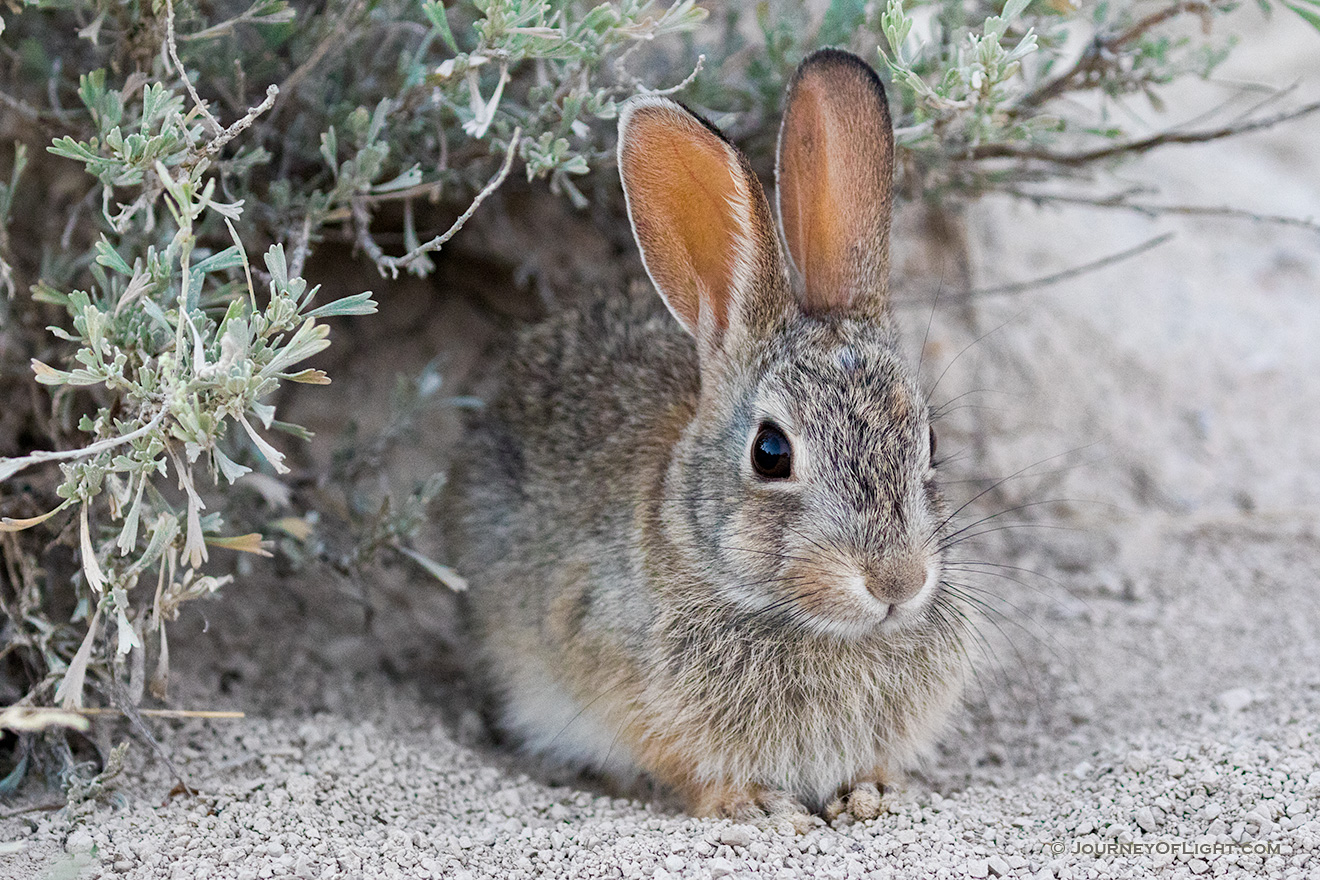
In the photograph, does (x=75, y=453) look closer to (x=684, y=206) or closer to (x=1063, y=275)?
(x=684, y=206)

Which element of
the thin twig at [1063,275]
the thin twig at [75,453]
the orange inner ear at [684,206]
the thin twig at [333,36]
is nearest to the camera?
the thin twig at [75,453]

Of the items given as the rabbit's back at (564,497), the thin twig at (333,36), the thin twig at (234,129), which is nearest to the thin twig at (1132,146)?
the rabbit's back at (564,497)

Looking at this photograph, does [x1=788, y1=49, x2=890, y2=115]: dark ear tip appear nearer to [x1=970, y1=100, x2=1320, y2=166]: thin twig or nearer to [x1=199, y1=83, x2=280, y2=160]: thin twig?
[x1=970, y1=100, x2=1320, y2=166]: thin twig

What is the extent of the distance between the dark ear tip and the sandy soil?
1.72 m

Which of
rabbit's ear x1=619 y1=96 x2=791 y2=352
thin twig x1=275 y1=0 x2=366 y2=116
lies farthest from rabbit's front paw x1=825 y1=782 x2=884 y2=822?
thin twig x1=275 y1=0 x2=366 y2=116

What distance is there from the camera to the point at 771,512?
335 cm

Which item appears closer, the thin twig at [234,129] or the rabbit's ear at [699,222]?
the thin twig at [234,129]

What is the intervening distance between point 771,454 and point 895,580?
55 centimetres

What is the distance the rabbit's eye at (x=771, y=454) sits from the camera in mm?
3391

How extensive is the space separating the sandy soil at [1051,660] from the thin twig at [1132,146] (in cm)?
125

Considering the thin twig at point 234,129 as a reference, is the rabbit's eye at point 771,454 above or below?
below

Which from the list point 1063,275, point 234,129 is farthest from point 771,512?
point 1063,275

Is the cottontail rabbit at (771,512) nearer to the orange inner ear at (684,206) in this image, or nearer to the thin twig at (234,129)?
the orange inner ear at (684,206)

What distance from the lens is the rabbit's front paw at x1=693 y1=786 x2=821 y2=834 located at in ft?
11.3
